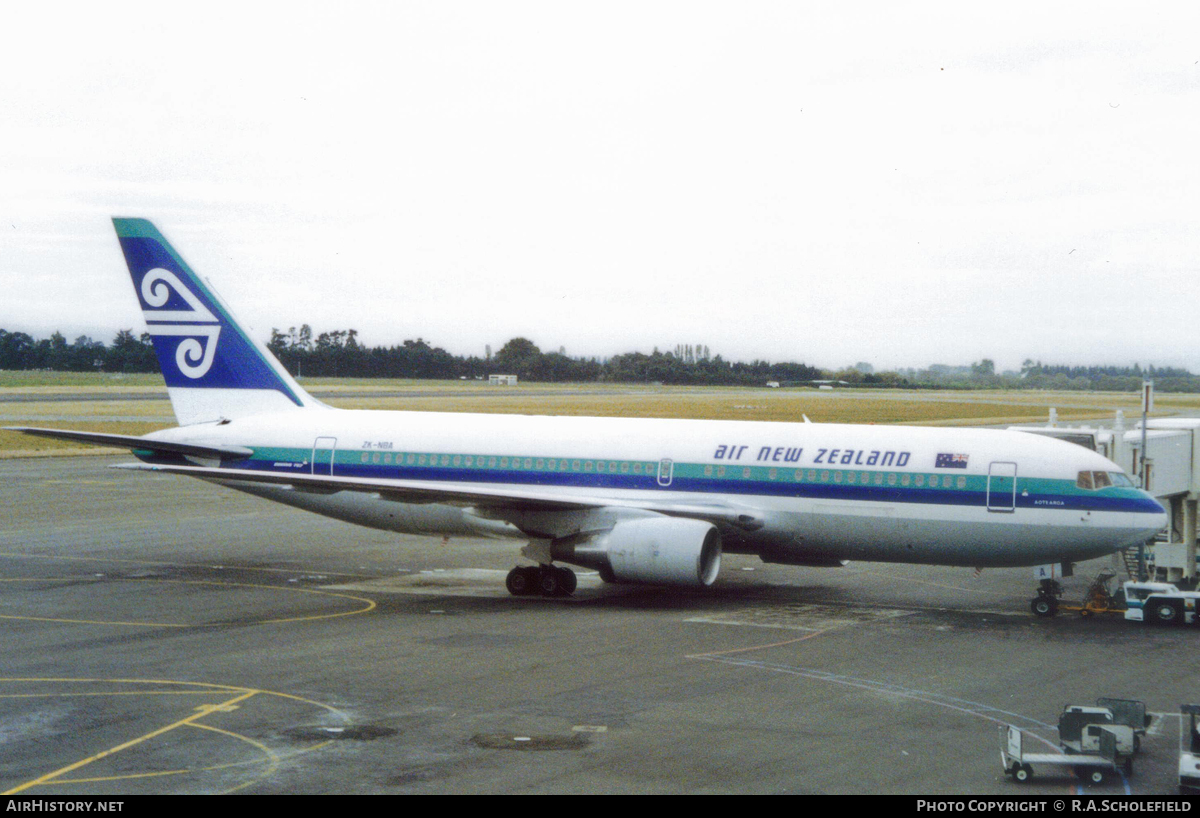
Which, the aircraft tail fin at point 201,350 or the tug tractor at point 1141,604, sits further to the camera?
the aircraft tail fin at point 201,350

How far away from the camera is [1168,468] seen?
92.3 ft

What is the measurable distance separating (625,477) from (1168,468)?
1308 cm

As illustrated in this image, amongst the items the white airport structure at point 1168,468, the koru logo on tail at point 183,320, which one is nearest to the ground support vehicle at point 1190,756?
the white airport structure at point 1168,468

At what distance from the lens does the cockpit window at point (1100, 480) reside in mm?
24453

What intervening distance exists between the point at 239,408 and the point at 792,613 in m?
16.2

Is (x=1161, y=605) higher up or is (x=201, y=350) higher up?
(x=201, y=350)

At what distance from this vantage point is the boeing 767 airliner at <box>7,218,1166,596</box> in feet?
81.6

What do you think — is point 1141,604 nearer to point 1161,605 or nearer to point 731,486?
point 1161,605

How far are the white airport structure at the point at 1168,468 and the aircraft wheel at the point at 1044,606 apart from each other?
4166 millimetres

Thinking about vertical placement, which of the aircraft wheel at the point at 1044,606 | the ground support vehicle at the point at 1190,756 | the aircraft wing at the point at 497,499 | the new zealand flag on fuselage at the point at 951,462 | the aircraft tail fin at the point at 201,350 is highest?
the aircraft tail fin at the point at 201,350

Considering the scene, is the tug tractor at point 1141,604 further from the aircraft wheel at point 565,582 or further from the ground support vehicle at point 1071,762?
the ground support vehicle at point 1071,762

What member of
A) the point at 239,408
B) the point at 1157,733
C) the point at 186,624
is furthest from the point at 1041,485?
the point at 239,408

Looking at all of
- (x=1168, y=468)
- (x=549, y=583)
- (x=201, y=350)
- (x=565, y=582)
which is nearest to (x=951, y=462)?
(x=1168, y=468)
